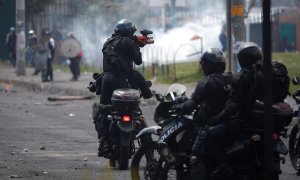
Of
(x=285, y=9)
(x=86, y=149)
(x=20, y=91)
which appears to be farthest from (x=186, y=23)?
(x=86, y=149)

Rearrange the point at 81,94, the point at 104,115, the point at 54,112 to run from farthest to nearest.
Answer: the point at 81,94 → the point at 54,112 → the point at 104,115

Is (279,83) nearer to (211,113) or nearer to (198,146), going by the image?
(211,113)

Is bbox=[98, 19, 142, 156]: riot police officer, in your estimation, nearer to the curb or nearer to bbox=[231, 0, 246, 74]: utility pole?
bbox=[231, 0, 246, 74]: utility pole

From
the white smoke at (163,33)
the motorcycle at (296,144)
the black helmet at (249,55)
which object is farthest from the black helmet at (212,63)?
the white smoke at (163,33)

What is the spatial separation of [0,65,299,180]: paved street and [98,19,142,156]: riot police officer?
746mm

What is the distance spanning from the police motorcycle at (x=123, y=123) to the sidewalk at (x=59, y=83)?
1156cm

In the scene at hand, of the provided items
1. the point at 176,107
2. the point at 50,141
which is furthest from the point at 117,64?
the point at 50,141

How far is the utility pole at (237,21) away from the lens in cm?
1786

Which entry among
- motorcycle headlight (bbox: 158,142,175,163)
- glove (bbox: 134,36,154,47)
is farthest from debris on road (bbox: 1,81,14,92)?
motorcycle headlight (bbox: 158,142,175,163)

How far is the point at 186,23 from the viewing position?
4522cm

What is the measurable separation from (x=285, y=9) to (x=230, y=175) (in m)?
36.7

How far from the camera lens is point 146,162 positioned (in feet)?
32.8

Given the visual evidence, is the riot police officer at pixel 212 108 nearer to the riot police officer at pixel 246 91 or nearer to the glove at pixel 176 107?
the glove at pixel 176 107

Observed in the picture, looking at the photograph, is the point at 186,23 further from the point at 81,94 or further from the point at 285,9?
the point at 81,94
